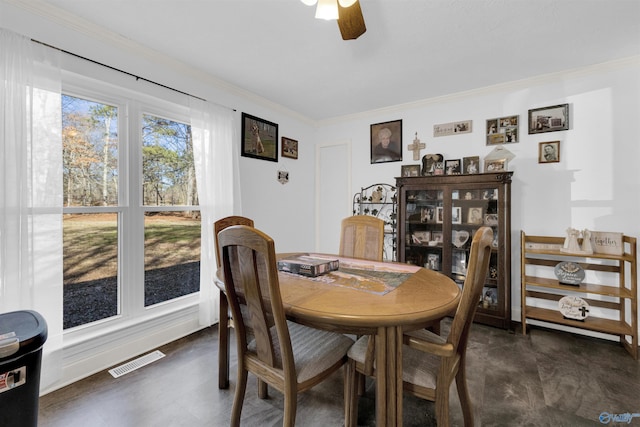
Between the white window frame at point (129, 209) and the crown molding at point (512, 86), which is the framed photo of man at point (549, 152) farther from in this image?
the white window frame at point (129, 209)

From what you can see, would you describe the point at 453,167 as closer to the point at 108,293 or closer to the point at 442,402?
the point at 442,402

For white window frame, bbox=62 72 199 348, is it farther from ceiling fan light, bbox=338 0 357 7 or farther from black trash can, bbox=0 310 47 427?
ceiling fan light, bbox=338 0 357 7

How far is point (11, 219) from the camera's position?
162 centimetres

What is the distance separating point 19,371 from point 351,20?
2134 millimetres

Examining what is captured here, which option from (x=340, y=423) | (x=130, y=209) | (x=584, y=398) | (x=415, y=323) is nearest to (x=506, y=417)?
(x=584, y=398)

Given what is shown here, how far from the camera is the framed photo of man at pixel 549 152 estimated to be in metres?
2.68

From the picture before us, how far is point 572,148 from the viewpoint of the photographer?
8.59 ft

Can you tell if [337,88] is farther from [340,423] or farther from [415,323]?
[340,423]

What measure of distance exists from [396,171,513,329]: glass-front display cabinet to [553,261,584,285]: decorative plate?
15.9 inches

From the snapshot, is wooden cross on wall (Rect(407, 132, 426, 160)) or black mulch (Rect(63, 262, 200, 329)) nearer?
black mulch (Rect(63, 262, 200, 329))

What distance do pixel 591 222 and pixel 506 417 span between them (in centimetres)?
201

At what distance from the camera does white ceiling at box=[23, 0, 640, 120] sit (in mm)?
1767

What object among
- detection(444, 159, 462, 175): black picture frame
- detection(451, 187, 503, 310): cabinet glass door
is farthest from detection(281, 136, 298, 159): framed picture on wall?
detection(451, 187, 503, 310): cabinet glass door

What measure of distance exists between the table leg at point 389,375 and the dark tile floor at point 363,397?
0.49 metres
